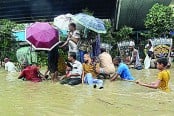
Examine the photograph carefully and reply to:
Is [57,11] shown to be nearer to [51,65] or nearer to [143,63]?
[143,63]

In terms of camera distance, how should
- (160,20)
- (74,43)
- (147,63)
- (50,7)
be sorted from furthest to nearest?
(50,7)
(160,20)
(147,63)
(74,43)

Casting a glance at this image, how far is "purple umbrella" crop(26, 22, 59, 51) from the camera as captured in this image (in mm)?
11219

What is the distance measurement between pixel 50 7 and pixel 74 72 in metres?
13.8

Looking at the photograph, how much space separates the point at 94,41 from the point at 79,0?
11794 millimetres

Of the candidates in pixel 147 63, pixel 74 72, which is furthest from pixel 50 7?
pixel 74 72

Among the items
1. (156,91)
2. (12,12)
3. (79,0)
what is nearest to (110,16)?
(79,0)

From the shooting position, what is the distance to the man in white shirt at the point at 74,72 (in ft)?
35.6

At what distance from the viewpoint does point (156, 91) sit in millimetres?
9250

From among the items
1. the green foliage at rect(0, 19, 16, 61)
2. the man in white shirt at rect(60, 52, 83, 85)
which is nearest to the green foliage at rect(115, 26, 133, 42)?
the green foliage at rect(0, 19, 16, 61)

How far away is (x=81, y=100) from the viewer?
847 cm

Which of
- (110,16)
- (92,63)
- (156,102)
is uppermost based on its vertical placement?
(110,16)

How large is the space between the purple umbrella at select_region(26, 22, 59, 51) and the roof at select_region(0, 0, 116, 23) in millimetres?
12393

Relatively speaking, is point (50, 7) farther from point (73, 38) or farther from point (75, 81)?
point (75, 81)

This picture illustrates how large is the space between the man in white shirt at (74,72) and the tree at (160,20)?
28.2 ft
